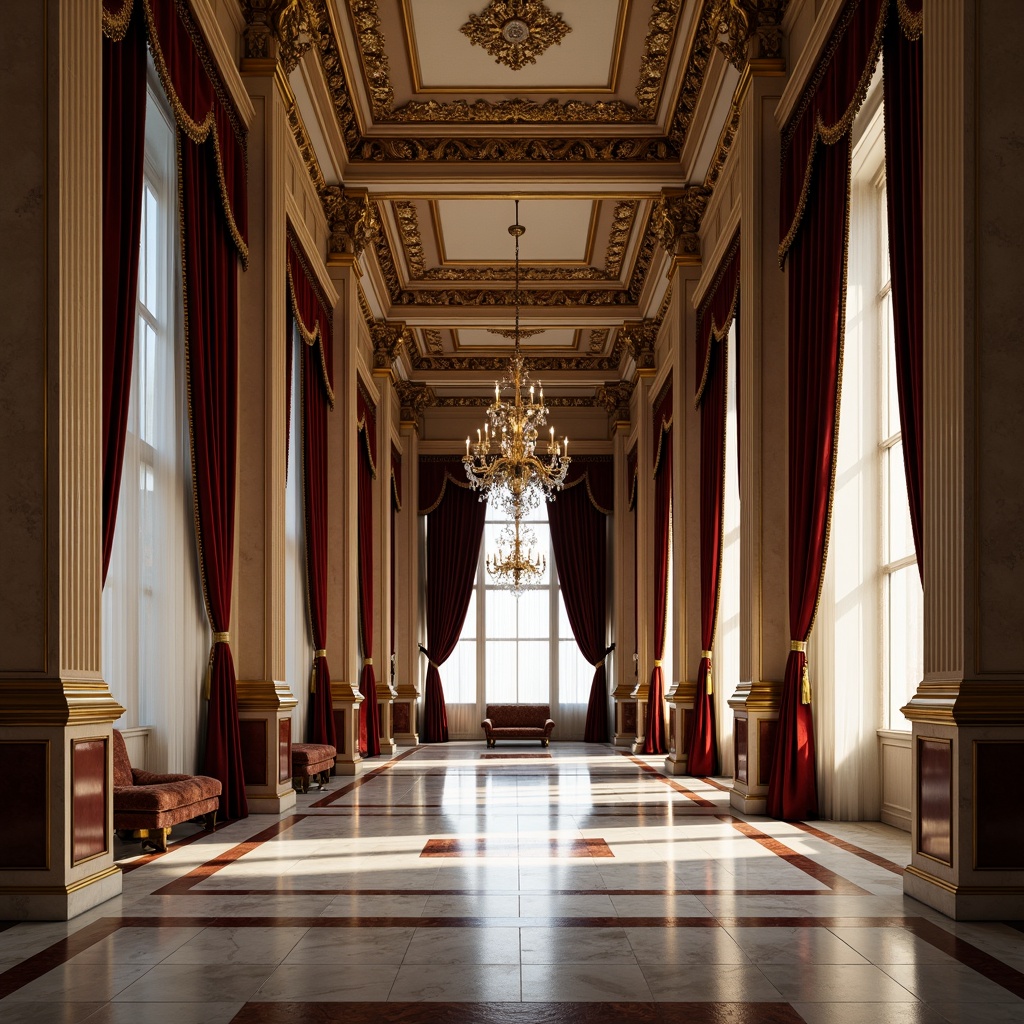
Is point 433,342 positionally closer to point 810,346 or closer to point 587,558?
point 587,558

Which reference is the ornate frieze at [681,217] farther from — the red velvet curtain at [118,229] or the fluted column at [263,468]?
the red velvet curtain at [118,229]

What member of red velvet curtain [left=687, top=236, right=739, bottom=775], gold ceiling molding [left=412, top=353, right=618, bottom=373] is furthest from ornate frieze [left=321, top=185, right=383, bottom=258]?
gold ceiling molding [left=412, top=353, right=618, bottom=373]

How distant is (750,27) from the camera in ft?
26.2

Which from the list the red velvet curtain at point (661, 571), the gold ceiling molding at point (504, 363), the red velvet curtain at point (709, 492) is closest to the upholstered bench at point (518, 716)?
the red velvet curtain at point (661, 571)

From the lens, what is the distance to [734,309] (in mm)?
9297

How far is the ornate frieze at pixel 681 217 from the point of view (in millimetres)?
10750

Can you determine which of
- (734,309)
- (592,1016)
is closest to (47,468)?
(592,1016)

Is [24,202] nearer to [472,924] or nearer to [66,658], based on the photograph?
[66,658]

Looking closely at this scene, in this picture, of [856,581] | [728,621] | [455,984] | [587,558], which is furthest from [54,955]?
[587,558]

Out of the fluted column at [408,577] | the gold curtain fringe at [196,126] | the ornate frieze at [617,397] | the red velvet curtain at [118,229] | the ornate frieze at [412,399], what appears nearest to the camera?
the red velvet curtain at [118,229]

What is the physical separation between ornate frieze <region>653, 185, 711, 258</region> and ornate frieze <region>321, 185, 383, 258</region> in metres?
2.71

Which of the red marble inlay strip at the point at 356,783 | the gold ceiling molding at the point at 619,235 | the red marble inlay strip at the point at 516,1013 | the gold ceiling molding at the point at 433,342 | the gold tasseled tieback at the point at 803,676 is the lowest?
the red marble inlay strip at the point at 356,783

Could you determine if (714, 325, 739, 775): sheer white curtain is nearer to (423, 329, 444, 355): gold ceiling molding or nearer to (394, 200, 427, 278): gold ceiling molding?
(394, 200, 427, 278): gold ceiling molding

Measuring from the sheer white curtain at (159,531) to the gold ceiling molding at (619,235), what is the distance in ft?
19.1
